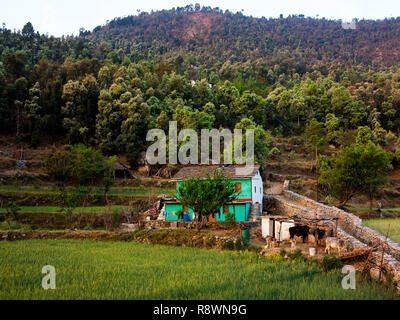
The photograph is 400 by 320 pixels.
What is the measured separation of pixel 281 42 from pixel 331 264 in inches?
6767

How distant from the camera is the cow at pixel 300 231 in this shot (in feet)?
56.6

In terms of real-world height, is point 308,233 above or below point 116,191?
above

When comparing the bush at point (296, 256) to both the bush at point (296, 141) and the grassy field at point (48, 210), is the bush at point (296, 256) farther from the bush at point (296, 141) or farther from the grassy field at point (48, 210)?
the bush at point (296, 141)

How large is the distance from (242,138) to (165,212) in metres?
16.9

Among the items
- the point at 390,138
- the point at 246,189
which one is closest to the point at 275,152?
the point at 390,138

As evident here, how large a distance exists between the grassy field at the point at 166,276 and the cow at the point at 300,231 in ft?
11.8

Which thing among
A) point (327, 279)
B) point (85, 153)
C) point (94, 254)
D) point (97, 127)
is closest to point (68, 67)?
point (97, 127)

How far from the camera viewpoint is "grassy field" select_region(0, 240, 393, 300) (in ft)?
29.8

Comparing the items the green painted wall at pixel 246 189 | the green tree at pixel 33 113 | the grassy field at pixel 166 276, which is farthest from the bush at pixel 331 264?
the green tree at pixel 33 113

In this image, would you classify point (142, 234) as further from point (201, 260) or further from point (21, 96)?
point (21, 96)

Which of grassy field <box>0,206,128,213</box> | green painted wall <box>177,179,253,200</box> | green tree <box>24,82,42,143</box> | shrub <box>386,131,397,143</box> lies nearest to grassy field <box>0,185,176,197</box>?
grassy field <box>0,206,128,213</box>

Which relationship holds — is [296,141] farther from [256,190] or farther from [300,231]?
[300,231]

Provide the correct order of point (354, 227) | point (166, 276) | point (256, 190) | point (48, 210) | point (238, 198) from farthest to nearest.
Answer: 1. point (48, 210)
2. point (256, 190)
3. point (238, 198)
4. point (354, 227)
5. point (166, 276)

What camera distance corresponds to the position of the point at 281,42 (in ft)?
558
